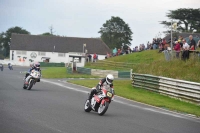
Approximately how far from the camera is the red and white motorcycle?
49.0 feet

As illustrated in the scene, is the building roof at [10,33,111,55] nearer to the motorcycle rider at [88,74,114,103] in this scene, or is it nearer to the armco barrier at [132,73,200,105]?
the armco barrier at [132,73,200,105]

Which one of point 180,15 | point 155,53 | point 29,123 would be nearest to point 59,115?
point 29,123

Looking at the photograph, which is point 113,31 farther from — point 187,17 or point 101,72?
point 101,72

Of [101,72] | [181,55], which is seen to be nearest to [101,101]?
[181,55]

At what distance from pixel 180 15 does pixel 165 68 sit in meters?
50.4

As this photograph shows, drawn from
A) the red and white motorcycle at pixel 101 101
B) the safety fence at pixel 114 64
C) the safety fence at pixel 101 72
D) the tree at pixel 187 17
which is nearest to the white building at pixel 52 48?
the tree at pixel 187 17

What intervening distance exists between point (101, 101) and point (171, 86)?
34.5 ft

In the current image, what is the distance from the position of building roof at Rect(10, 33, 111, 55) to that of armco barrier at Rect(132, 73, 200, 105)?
8302 cm

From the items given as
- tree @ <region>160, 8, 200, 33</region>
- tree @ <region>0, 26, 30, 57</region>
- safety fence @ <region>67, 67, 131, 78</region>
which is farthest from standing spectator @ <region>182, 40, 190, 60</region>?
tree @ <region>0, 26, 30, 57</region>

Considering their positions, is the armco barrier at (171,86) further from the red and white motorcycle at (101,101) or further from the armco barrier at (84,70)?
the armco barrier at (84,70)

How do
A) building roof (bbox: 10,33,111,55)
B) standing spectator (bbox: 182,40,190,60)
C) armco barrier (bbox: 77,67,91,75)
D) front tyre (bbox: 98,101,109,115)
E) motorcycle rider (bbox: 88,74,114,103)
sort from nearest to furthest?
front tyre (bbox: 98,101,109,115)
motorcycle rider (bbox: 88,74,114,103)
standing spectator (bbox: 182,40,190,60)
armco barrier (bbox: 77,67,91,75)
building roof (bbox: 10,33,111,55)

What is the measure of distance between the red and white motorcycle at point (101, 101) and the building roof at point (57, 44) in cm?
9746

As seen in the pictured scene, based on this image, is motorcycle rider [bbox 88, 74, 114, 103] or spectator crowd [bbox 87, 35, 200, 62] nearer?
motorcycle rider [bbox 88, 74, 114, 103]

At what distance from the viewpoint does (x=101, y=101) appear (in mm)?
15211
